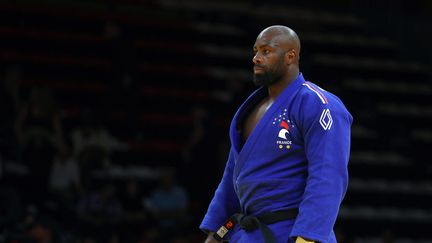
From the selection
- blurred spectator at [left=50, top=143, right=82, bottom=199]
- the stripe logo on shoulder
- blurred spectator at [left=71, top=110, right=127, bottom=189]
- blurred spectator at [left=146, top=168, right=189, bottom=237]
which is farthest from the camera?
blurred spectator at [left=71, top=110, right=127, bottom=189]

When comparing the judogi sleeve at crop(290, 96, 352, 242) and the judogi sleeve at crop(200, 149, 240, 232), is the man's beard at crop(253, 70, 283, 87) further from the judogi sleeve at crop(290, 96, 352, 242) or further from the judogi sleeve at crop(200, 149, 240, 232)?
the judogi sleeve at crop(200, 149, 240, 232)

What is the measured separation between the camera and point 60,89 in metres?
11.2

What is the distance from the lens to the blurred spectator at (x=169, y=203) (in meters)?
9.69

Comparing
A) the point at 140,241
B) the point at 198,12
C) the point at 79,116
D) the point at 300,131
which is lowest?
the point at 140,241

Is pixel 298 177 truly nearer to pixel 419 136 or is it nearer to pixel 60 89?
pixel 60 89

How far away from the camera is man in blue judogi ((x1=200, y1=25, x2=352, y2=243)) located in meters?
3.46

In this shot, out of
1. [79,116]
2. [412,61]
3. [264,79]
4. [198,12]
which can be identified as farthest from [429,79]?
[264,79]

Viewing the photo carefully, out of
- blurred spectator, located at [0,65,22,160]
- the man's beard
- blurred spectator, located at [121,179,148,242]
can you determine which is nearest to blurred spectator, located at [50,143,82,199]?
blurred spectator, located at [0,65,22,160]

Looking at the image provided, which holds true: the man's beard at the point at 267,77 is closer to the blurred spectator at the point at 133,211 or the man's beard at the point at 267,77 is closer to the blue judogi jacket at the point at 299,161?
the blue judogi jacket at the point at 299,161

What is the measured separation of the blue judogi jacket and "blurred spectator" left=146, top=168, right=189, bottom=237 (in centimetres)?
592

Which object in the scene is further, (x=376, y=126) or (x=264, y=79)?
(x=376, y=126)

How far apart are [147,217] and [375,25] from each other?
21.8ft

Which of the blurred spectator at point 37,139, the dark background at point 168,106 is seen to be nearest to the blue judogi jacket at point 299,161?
the dark background at point 168,106

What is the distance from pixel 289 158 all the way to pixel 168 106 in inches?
325
